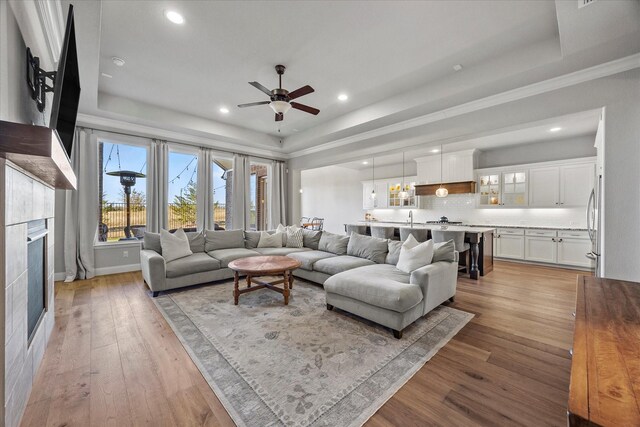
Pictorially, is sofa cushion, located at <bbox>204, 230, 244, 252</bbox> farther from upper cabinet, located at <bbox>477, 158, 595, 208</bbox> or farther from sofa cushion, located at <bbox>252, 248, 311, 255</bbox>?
upper cabinet, located at <bbox>477, 158, 595, 208</bbox>

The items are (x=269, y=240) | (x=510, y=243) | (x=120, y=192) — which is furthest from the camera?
(x=510, y=243)

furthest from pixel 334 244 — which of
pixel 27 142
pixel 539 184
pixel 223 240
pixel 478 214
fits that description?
pixel 539 184

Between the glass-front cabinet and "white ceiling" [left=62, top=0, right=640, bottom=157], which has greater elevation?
"white ceiling" [left=62, top=0, right=640, bottom=157]

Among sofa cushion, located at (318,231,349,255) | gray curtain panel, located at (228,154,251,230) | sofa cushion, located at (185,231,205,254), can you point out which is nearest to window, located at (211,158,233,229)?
gray curtain panel, located at (228,154,251,230)

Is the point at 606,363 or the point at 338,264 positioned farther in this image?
the point at 338,264

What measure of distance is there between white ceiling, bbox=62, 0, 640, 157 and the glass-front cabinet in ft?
12.3

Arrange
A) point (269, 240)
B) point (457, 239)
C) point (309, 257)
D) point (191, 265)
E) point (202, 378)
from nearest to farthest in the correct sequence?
point (202, 378), point (191, 265), point (309, 257), point (457, 239), point (269, 240)

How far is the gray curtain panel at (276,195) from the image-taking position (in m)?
7.41

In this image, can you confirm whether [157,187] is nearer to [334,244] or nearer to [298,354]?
[334,244]

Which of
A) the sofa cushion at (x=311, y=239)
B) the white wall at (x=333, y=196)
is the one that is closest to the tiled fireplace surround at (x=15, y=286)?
the sofa cushion at (x=311, y=239)

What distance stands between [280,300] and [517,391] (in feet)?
8.42

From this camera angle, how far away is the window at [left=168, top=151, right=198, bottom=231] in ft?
19.1

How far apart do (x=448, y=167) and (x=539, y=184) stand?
199 centimetres

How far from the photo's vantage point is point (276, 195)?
742 centimetres
